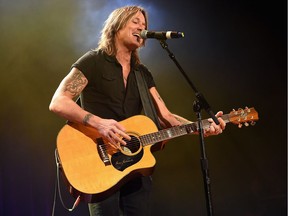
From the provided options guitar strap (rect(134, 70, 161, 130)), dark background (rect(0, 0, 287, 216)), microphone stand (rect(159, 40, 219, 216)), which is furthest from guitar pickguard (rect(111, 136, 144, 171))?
dark background (rect(0, 0, 287, 216))

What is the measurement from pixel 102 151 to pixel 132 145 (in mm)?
237

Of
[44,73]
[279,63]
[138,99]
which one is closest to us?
[138,99]

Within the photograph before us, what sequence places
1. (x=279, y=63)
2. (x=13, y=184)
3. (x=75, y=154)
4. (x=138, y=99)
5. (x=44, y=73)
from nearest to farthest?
(x=75, y=154) → (x=138, y=99) → (x=13, y=184) → (x=44, y=73) → (x=279, y=63)

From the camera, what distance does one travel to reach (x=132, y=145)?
253 centimetres

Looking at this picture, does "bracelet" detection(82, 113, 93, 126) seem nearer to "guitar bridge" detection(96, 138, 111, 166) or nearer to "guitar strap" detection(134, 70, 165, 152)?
"guitar bridge" detection(96, 138, 111, 166)

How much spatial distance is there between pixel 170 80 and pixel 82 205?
1966mm

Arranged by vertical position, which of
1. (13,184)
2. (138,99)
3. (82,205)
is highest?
(138,99)

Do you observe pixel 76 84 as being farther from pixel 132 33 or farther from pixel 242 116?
pixel 242 116

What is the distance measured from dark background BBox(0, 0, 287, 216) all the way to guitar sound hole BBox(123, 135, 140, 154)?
1906mm

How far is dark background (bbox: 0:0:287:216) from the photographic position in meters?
4.09

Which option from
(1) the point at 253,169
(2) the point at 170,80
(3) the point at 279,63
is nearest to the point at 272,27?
(3) the point at 279,63

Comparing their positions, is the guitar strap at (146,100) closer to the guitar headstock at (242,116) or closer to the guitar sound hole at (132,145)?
the guitar sound hole at (132,145)

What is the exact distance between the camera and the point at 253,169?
4398 millimetres

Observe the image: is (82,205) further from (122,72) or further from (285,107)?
(285,107)
